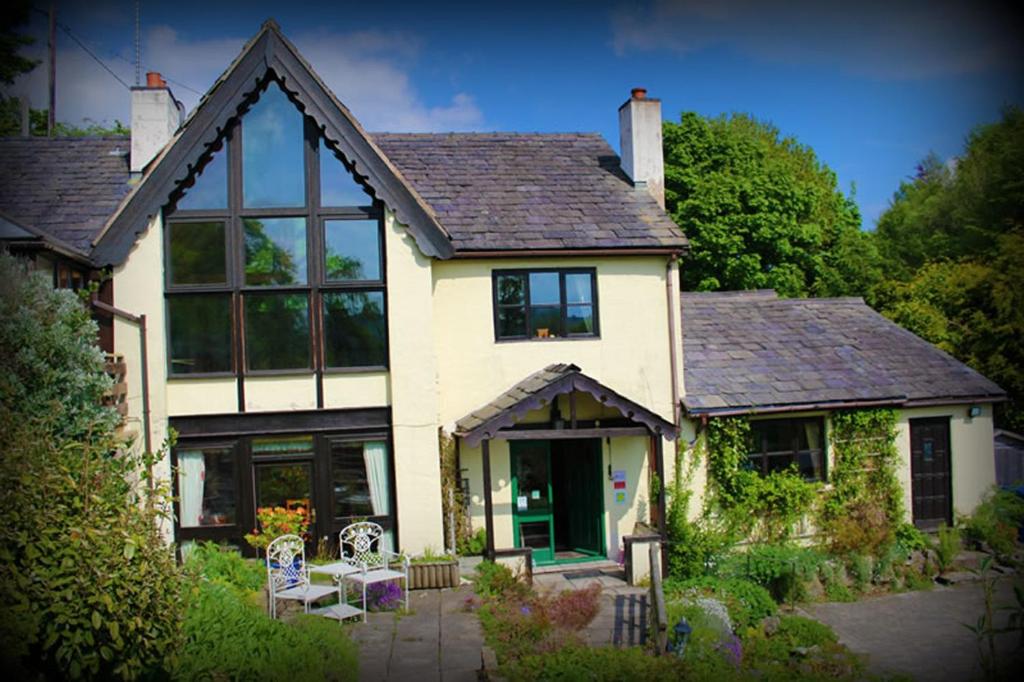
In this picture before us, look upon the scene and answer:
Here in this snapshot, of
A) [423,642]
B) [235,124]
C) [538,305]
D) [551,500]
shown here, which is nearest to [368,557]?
[423,642]

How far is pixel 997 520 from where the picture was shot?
61.2ft

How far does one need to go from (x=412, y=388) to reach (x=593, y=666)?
668cm

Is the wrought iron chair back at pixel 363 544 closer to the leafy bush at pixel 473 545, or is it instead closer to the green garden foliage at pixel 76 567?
the leafy bush at pixel 473 545

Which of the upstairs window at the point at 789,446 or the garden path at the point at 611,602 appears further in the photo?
the upstairs window at the point at 789,446

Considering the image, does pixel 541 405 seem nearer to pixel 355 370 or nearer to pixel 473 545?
pixel 473 545

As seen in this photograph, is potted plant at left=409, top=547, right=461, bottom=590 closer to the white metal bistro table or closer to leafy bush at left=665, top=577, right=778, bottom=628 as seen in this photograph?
the white metal bistro table

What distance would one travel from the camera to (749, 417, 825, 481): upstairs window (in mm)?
17953

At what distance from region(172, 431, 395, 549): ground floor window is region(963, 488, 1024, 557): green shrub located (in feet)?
44.0

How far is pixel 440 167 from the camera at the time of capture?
18719 millimetres

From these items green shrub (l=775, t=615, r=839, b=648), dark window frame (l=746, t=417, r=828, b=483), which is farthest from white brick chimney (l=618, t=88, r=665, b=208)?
green shrub (l=775, t=615, r=839, b=648)

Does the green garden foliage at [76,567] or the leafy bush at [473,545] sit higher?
the green garden foliage at [76,567]

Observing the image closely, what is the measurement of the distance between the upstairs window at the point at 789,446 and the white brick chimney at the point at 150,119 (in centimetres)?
1398

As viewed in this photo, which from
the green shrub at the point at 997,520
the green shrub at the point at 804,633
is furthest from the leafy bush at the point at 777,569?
the green shrub at the point at 997,520

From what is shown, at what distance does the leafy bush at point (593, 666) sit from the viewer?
32.3ft
